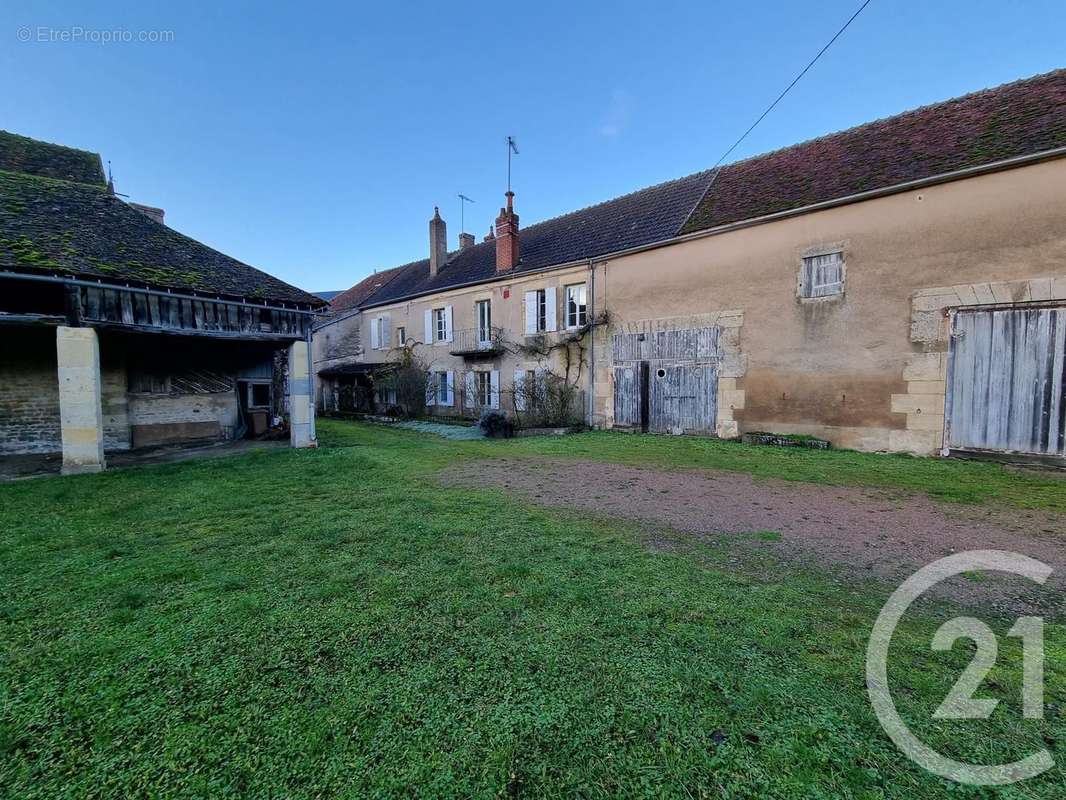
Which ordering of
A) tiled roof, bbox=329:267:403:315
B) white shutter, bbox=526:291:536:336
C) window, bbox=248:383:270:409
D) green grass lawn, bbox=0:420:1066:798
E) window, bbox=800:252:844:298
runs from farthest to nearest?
1. tiled roof, bbox=329:267:403:315
2. white shutter, bbox=526:291:536:336
3. window, bbox=248:383:270:409
4. window, bbox=800:252:844:298
5. green grass lawn, bbox=0:420:1066:798

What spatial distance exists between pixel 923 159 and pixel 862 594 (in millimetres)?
10408

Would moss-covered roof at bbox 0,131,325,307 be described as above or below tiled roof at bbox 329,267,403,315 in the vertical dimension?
below

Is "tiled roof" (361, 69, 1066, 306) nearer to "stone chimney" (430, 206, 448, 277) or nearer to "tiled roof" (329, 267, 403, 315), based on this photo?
"stone chimney" (430, 206, 448, 277)

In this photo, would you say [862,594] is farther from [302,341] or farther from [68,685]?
[302,341]

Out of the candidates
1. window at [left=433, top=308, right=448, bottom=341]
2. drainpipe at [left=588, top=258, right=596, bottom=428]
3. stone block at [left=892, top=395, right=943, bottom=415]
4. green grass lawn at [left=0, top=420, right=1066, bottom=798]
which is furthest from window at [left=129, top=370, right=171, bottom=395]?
stone block at [left=892, top=395, right=943, bottom=415]

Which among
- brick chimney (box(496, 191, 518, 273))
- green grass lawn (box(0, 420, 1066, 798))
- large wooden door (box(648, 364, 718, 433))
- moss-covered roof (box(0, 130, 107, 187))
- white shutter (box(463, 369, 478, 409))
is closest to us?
green grass lawn (box(0, 420, 1066, 798))

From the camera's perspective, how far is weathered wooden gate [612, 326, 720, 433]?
1170 centimetres

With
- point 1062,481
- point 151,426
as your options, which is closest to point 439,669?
point 1062,481

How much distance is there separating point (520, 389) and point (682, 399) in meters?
5.38

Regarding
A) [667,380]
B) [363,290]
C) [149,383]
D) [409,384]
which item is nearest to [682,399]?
[667,380]

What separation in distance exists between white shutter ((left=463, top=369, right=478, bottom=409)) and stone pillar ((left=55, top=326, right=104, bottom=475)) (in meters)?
11.5

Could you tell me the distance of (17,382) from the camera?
9.33 metres

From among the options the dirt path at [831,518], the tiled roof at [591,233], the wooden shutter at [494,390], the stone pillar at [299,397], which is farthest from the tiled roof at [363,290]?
the dirt path at [831,518]

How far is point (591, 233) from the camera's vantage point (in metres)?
15.6
